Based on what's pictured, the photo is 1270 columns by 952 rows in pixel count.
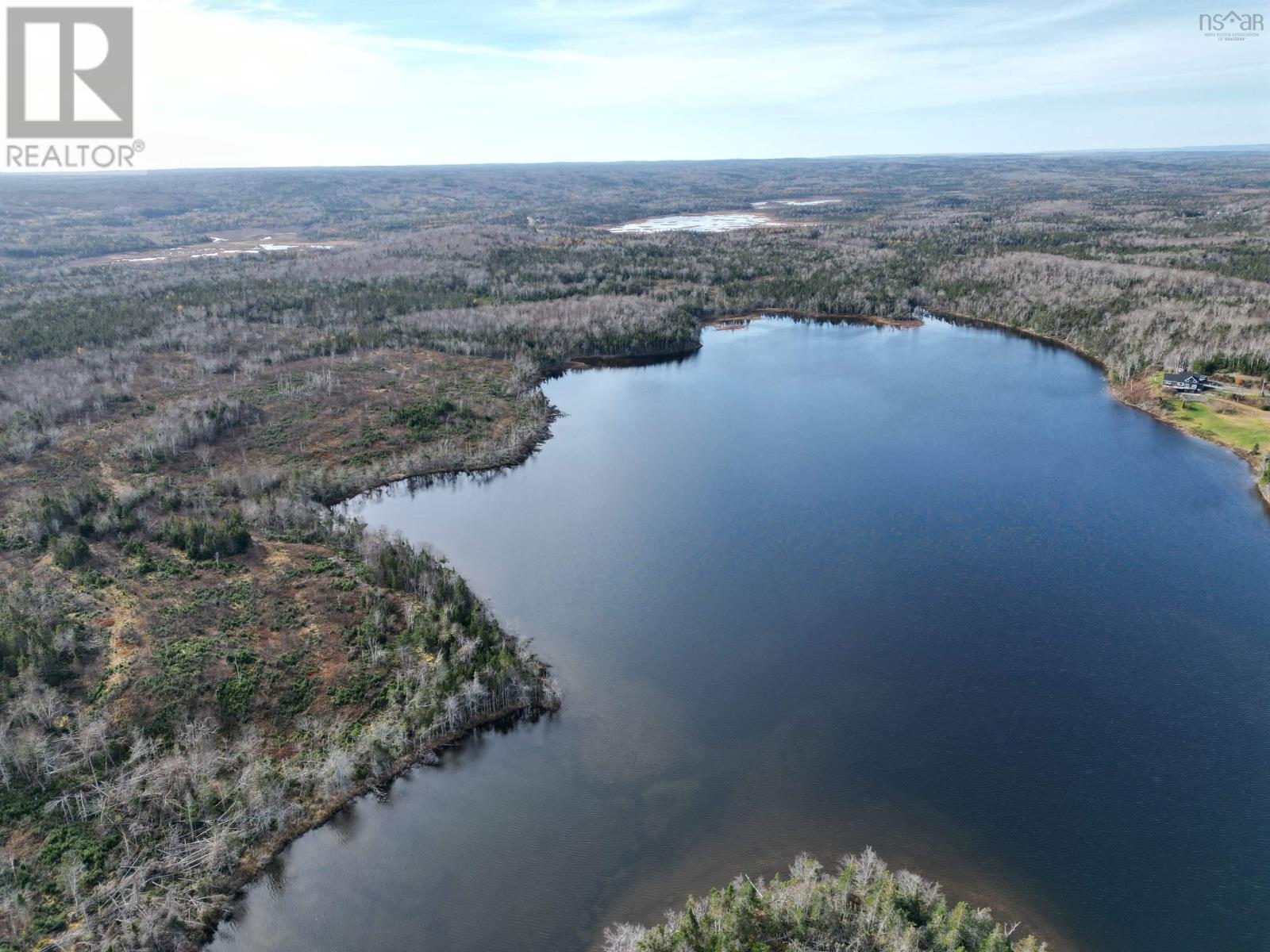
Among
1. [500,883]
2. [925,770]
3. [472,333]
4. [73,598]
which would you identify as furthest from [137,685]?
[472,333]

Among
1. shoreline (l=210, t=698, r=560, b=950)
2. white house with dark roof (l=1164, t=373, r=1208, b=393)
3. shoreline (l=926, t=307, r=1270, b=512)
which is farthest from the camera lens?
white house with dark roof (l=1164, t=373, r=1208, b=393)

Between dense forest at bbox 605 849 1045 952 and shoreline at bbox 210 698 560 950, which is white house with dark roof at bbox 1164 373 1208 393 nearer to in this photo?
dense forest at bbox 605 849 1045 952

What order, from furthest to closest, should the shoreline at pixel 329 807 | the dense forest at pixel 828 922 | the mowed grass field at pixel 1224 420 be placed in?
the mowed grass field at pixel 1224 420
the shoreline at pixel 329 807
the dense forest at pixel 828 922

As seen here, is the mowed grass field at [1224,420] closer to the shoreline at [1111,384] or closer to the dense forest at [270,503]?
the shoreline at [1111,384]

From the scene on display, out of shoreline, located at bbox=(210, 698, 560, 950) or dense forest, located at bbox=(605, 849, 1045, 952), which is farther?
shoreline, located at bbox=(210, 698, 560, 950)

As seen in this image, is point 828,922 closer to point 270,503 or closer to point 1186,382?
point 270,503

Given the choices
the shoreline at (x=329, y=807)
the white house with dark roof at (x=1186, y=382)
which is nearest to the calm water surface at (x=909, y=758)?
the shoreline at (x=329, y=807)

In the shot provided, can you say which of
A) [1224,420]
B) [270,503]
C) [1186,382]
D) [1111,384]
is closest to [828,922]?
[270,503]

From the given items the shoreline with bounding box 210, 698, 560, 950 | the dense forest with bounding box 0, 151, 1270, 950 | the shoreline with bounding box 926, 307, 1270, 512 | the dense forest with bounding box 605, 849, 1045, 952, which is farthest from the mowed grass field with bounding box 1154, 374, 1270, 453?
the shoreline with bounding box 210, 698, 560, 950
